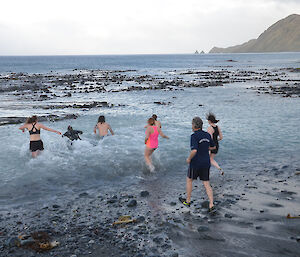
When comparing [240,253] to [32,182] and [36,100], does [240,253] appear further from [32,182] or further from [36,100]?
[36,100]

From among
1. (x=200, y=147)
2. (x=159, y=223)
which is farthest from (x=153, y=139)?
(x=159, y=223)

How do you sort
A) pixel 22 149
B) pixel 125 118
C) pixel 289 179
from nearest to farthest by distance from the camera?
pixel 289 179 → pixel 22 149 → pixel 125 118

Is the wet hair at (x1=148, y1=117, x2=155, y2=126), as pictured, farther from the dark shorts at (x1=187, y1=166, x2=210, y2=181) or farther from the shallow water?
the dark shorts at (x1=187, y1=166, x2=210, y2=181)

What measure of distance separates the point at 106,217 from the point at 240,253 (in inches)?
125

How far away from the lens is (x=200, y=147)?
23.5 feet

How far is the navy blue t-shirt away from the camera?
7.07 meters

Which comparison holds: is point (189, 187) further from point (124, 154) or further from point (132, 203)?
point (124, 154)

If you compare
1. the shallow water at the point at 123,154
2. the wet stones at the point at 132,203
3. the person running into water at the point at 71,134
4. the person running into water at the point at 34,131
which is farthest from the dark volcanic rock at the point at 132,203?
the person running into water at the point at 71,134

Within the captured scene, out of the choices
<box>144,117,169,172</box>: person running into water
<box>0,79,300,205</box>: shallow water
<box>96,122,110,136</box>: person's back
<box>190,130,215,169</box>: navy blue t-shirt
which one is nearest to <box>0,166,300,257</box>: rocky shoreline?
<box>190,130,215,169</box>: navy blue t-shirt

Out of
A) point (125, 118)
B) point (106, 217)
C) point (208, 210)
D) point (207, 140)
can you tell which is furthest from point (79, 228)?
point (125, 118)

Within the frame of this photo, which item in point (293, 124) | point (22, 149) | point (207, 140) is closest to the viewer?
point (207, 140)

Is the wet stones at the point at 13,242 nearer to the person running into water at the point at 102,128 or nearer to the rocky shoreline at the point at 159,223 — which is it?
the rocky shoreline at the point at 159,223

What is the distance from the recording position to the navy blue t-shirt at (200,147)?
707 cm

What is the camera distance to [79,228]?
6.67 m
